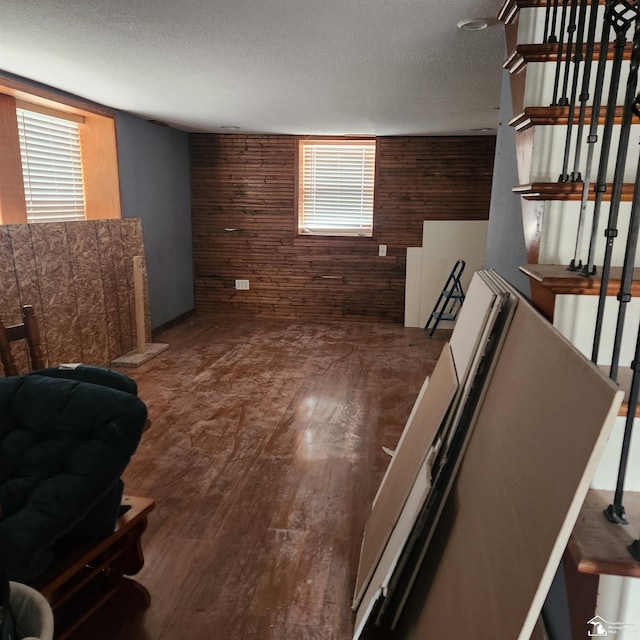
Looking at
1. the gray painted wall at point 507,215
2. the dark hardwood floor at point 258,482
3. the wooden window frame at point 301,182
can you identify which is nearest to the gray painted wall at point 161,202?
the dark hardwood floor at point 258,482

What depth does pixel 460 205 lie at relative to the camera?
605 centimetres

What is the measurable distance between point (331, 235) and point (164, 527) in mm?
4561

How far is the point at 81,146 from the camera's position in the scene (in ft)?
15.0

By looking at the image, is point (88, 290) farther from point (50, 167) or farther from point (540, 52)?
point (540, 52)

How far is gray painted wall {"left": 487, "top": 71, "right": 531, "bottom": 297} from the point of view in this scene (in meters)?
1.84

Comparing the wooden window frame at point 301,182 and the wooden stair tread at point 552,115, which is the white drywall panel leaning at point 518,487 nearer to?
the wooden stair tread at point 552,115

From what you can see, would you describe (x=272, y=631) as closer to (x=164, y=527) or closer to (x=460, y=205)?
(x=164, y=527)

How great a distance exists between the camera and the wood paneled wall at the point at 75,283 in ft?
11.0

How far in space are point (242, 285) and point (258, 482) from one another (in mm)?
4153

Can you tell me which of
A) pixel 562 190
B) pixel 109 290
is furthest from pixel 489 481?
pixel 109 290

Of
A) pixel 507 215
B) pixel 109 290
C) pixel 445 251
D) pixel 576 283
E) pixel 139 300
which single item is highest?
pixel 507 215

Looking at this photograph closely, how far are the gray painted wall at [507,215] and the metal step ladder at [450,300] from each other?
338cm

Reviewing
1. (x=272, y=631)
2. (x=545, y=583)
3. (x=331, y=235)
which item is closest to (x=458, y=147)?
(x=331, y=235)

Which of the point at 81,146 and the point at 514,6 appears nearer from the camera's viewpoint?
the point at 514,6
